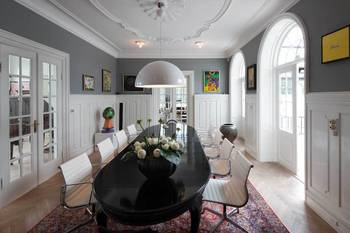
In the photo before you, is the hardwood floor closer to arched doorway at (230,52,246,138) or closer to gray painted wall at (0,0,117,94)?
gray painted wall at (0,0,117,94)

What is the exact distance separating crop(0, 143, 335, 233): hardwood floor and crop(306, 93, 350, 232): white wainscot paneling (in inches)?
6.2

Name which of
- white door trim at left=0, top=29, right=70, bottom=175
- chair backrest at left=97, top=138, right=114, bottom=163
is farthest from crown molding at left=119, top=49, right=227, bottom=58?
chair backrest at left=97, top=138, right=114, bottom=163

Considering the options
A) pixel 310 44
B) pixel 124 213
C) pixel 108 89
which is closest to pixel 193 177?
pixel 124 213

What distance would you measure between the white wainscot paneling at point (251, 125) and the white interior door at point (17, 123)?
13.3 feet

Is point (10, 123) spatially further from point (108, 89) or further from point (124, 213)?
point (108, 89)

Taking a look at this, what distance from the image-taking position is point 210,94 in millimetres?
7211

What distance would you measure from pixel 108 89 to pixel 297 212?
5.44 metres

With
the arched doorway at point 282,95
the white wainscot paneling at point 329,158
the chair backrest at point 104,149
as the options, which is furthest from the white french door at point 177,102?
the white wainscot paneling at point 329,158

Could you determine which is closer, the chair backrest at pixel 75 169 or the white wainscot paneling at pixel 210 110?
the chair backrest at pixel 75 169

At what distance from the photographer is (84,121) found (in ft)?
16.5

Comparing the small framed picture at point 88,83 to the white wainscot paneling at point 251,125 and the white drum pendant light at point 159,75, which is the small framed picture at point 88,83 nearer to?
the white drum pendant light at point 159,75

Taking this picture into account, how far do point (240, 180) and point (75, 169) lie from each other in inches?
60.7

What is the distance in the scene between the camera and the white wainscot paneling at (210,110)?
7176 millimetres

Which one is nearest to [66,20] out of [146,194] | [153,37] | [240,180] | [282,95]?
[153,37]
